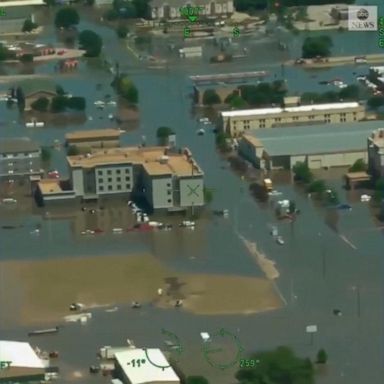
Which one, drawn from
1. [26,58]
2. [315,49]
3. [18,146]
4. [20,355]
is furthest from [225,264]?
[26,58]

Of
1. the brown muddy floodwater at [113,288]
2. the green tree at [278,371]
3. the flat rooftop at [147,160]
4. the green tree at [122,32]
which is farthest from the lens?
the green tree at [122,32]

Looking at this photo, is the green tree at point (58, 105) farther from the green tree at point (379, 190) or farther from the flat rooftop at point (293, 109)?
the green tree at point (379, 190)

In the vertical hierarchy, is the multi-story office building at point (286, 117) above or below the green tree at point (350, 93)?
above

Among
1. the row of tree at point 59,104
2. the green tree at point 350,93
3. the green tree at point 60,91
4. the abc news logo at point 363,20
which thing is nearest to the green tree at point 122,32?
the abc news logo at point 363,20

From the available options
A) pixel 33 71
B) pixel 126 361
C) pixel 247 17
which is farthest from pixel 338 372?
pixel 247 17

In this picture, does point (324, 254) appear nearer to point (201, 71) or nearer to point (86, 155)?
point (86, 155)

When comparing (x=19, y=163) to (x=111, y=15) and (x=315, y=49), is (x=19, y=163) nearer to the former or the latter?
(x=315, y=49)

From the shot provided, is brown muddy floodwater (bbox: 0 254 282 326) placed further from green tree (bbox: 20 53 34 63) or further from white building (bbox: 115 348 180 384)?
green tree (bbox: 20 53 34 63)
